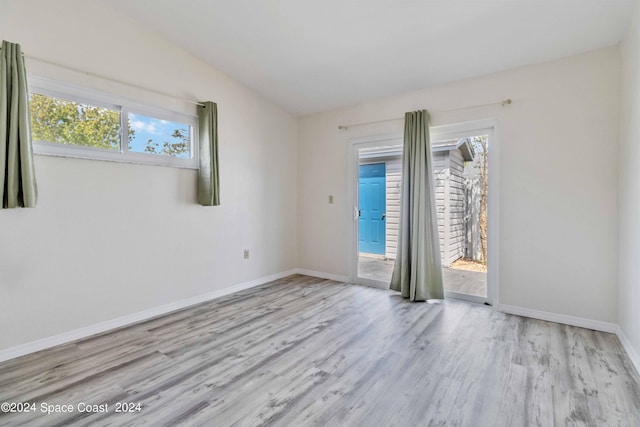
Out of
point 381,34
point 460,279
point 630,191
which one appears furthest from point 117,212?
point 630,191

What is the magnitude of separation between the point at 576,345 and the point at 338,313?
1.98 m

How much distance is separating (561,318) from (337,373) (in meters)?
2.31

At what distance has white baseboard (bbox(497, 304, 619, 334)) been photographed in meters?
2.75

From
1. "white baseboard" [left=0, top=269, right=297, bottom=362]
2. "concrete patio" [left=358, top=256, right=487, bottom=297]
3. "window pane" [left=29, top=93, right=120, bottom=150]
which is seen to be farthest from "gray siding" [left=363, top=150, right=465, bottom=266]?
"window pane" [left=29, top=93, right=120, bottom=150]

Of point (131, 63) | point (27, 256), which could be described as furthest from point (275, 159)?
point (27, 256)

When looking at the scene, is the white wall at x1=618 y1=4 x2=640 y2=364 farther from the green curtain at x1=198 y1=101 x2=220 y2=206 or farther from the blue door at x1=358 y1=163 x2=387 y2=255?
the green curtain at x1=198 y1=101 x2=220 y2=206

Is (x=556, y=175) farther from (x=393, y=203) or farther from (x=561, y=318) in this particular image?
(x=393, y=203)

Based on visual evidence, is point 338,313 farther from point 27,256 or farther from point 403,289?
point 27,256

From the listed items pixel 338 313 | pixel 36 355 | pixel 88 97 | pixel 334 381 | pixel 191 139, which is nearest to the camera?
pixel 334 381

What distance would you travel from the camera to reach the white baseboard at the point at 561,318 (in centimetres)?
275

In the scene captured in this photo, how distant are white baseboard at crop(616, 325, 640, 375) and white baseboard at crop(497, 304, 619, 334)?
0.08 meters

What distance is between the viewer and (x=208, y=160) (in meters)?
3.46

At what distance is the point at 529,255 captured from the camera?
10.2 ft

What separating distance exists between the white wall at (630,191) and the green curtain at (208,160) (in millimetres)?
3608
